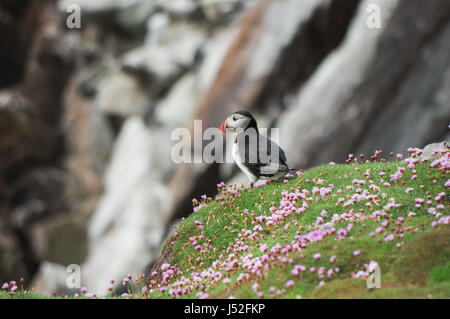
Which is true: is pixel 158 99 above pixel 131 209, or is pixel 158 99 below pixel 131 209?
above

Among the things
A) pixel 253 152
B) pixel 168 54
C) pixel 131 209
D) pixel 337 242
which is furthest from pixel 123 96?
pixel 337 242

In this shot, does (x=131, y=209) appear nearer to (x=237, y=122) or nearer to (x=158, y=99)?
(x=158, y=99)

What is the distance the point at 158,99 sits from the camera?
34938 mm

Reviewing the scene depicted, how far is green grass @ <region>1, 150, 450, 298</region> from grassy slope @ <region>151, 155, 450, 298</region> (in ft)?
0.05

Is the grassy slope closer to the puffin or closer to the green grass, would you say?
the green grass

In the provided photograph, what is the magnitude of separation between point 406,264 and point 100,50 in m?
36.5

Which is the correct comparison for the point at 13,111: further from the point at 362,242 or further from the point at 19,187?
the point at 362,242

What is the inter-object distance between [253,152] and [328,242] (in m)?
3.12

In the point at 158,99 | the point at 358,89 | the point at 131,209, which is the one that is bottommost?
the point at 131,209

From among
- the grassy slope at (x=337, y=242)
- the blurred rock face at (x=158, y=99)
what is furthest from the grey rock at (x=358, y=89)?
the grassy slope at (x=337, y=242)

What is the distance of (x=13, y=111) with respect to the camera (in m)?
36.3

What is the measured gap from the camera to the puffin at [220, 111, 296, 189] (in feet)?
37.6

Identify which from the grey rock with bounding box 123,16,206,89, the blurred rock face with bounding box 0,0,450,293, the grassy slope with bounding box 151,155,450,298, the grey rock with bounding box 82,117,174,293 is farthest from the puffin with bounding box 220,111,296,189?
the grey rock with bounding box 123,16,206,89

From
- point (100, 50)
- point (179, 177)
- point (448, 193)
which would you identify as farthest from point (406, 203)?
point (100, 50)
